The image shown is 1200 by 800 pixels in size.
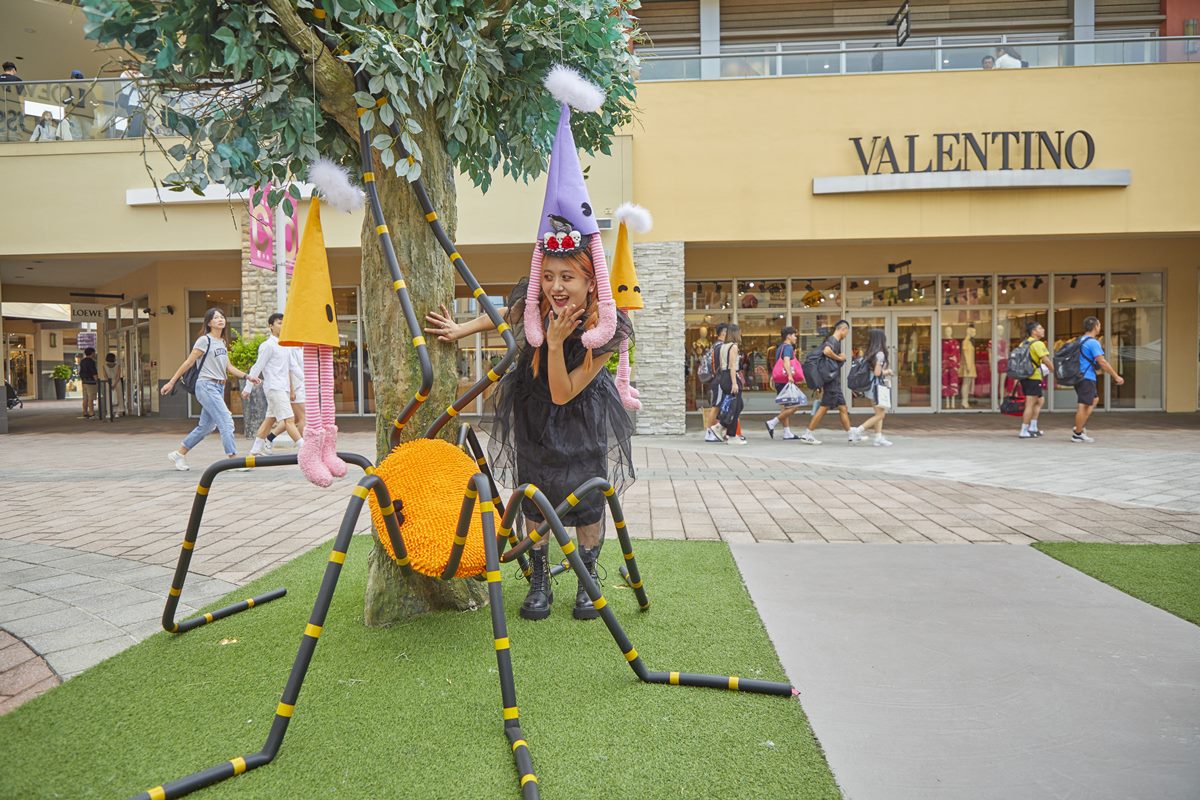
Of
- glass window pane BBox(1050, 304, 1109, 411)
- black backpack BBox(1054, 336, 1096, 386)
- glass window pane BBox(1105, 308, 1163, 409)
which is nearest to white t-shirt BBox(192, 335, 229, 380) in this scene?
black backpack BBox(1054, 336, 1096, 386)

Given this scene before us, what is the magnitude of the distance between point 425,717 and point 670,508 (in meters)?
3.58

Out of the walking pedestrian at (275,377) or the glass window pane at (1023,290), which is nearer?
the walking pedestrian at (275,377)

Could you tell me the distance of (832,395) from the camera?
387 inches

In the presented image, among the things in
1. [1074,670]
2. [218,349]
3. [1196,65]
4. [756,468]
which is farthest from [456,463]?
[1196,65]

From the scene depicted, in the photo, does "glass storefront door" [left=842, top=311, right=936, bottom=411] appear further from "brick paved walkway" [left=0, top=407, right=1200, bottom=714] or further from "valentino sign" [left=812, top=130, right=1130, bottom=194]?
"brick paved walkway" [left=0, top=407, right=1200, bottom=714]

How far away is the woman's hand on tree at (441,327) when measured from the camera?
9.79 feet

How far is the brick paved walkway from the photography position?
362cm

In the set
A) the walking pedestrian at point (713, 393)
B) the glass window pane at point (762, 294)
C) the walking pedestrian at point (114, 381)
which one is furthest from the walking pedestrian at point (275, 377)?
the walking pedestrian at point (114, 381)

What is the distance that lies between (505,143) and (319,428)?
1.60 meters

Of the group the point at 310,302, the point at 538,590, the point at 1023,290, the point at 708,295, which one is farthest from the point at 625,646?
the point at 1023,290

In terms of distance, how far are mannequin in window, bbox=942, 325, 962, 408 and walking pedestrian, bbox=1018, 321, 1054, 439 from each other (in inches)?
183

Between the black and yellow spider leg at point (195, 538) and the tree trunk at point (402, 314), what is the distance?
0.53 meters

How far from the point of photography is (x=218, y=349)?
7.75 metres

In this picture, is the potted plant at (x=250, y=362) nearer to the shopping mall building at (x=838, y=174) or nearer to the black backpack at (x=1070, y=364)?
the shopping mall building at (x=838, y=174)
